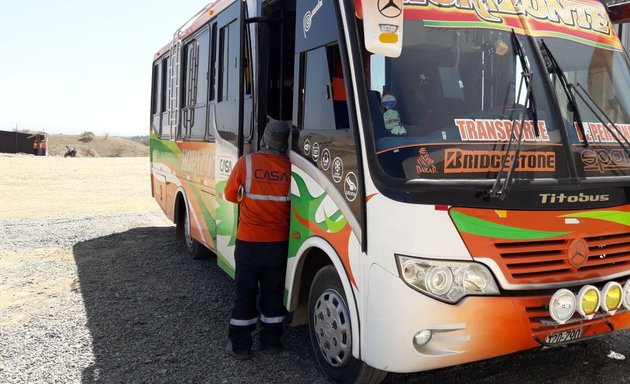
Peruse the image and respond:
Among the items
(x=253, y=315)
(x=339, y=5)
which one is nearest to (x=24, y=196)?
(x=253, y=315)

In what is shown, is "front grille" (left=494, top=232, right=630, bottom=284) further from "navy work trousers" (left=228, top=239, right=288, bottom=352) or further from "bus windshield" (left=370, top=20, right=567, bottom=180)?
"navy work trousers" (left=228, top=239, right=288, bottom=352)

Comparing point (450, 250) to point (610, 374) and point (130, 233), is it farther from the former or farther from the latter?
point (130, 233)

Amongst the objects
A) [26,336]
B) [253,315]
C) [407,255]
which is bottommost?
[26,336]

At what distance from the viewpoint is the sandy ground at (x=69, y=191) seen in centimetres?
1375

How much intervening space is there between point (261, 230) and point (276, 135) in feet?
2.45

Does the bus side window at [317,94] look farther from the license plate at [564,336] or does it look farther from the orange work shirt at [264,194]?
the license plate at [564,336]

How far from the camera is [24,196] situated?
54.7ft

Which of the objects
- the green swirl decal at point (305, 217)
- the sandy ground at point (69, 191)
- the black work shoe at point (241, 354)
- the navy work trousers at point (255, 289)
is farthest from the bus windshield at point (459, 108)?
the sandy ground at point (69, 191)

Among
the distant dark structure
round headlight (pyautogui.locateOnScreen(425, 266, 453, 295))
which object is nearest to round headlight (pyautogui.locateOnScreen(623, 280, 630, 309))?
Answer: round headlight (pyautogui.locateOnScreen(425, 266, 453, 295))

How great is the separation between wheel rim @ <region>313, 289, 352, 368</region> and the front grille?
108cm

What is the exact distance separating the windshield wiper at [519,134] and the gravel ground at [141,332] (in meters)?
1.58

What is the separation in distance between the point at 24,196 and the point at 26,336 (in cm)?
1331

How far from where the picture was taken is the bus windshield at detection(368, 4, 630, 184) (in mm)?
3148

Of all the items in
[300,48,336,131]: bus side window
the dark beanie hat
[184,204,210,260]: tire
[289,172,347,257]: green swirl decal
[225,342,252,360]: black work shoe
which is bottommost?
[225,342,252,360]: black work shoe
